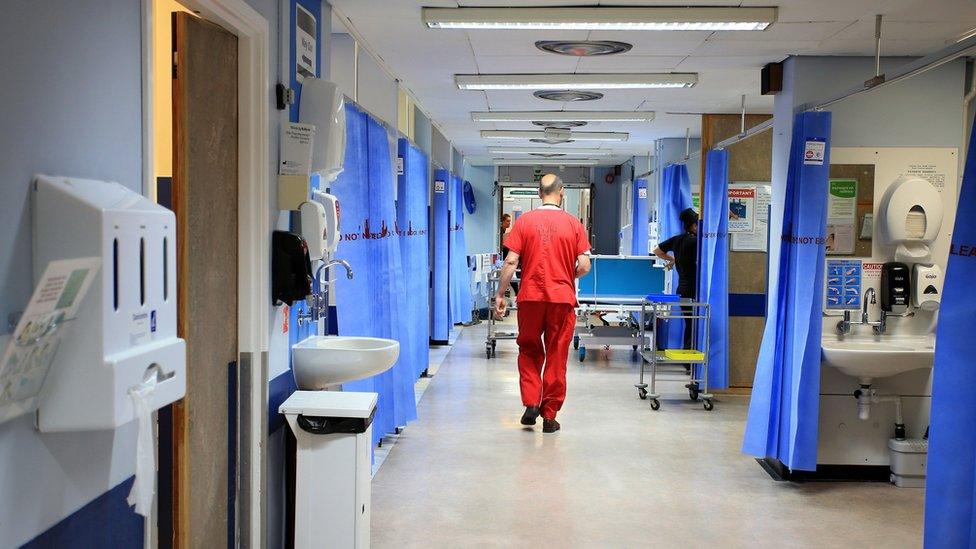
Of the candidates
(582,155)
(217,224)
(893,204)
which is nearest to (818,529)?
(893,204)

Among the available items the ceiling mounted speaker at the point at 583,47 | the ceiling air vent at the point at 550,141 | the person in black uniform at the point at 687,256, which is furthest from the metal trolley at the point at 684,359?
the ceiling air vent at the point at 550,141

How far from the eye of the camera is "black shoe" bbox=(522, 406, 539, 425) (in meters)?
5.72

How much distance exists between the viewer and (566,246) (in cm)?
554

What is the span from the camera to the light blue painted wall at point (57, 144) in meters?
1.53

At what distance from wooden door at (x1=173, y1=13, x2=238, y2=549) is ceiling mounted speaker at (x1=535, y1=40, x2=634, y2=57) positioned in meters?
2.57

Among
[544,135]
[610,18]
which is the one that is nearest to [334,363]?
[610,18]

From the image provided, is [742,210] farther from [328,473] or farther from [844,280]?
[328,473]

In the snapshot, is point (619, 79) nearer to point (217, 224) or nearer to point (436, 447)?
point (436, 447)

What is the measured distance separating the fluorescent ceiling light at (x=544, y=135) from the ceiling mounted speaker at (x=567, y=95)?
2499 mm

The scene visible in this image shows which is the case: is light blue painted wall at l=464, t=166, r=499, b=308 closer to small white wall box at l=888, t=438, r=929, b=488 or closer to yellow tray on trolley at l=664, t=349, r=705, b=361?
yellow tray on trolley at l=664, t=349, r=705, b=361

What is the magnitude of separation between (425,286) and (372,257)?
2.55m

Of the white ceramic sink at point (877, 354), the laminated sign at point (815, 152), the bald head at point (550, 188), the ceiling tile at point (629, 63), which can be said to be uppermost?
the ceiling tile at point (629, 63)

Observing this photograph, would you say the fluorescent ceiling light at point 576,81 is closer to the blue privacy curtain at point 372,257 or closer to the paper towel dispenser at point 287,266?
the blue privacy curtain at point 372,257

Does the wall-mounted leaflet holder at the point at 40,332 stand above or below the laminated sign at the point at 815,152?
below
